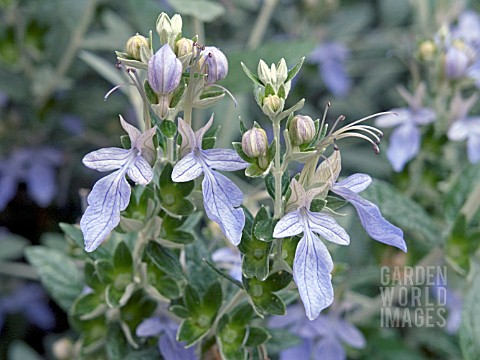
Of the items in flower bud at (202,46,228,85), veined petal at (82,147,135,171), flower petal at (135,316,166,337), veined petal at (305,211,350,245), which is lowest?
flower petal at (135,316,166,337)

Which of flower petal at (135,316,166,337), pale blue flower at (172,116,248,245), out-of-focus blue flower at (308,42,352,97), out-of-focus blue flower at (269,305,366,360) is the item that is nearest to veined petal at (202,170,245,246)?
pale blue flower at (172,116,248,245)

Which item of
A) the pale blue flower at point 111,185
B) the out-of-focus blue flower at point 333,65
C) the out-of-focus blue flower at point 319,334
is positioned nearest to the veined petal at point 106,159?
the pale blue flower at point 111,185

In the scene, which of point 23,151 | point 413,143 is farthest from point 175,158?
point 23,151

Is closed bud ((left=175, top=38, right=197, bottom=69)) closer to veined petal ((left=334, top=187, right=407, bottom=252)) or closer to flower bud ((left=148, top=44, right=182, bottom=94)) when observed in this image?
Answer: flower bud ((left=148, top=44, right=182, bottom=94))

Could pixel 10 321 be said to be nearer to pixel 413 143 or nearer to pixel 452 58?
pixel 413 143

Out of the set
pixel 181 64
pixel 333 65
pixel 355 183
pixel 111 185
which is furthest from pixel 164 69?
pixel 333 65

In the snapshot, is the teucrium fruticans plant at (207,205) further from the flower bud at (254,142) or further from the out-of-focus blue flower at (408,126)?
Answer: the out-of-focus blue flower at (408,126)

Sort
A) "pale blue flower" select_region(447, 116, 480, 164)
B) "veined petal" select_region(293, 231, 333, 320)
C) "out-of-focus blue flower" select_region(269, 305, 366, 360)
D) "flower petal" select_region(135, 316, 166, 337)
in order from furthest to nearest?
"pale blue flower" select_region(447, 116, 480, 164)
"out-of-focus blue flower" select_region(269, 305, 366, 360)
"flower petal" select_region(135, 316, 166, 337)
"veined petal" select_region(293, 231, 333, 320)

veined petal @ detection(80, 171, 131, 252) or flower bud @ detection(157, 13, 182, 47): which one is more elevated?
flower bud @ detection(157, 13, 182, 47)
